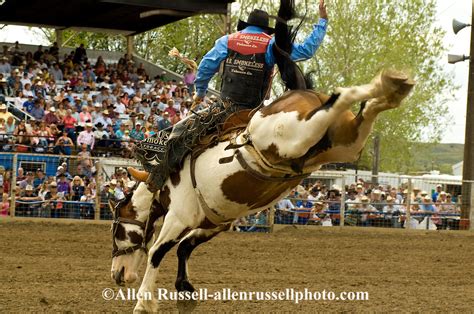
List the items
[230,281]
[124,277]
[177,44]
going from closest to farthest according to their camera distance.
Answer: [124,277]
[230,281]
[177,44]

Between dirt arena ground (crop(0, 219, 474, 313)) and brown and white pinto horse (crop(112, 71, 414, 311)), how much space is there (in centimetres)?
114

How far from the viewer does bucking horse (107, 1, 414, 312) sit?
586 cm

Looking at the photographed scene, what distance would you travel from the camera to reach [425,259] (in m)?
13.5

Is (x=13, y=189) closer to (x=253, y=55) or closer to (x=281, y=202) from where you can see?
(x=281, y=202)

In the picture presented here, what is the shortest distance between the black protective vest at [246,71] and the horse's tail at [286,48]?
0.72 ft

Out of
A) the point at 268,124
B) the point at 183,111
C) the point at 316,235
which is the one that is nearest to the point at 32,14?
the point at 183,111

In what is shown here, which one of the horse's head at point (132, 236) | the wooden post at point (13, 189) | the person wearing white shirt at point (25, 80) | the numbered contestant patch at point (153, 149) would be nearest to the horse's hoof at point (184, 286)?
the horse's head at point (132, 236)

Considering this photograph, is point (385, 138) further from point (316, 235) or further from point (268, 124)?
point (268, 124)

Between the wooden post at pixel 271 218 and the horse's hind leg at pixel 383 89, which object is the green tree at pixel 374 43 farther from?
the horse's hind leg at pixel 383 89

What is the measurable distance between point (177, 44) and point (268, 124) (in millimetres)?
36163

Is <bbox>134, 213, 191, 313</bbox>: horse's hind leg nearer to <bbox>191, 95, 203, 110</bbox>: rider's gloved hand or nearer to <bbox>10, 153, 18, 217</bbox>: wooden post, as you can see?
<bbox>191, 95, 203, 110</bbox>: rider's gloved hand

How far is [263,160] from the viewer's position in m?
6.41

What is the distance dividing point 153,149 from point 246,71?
4.10 ft

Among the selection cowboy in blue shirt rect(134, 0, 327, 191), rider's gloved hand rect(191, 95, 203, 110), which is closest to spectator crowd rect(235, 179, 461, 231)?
rider's gloved hand rect(191, 95, 203, 110)
